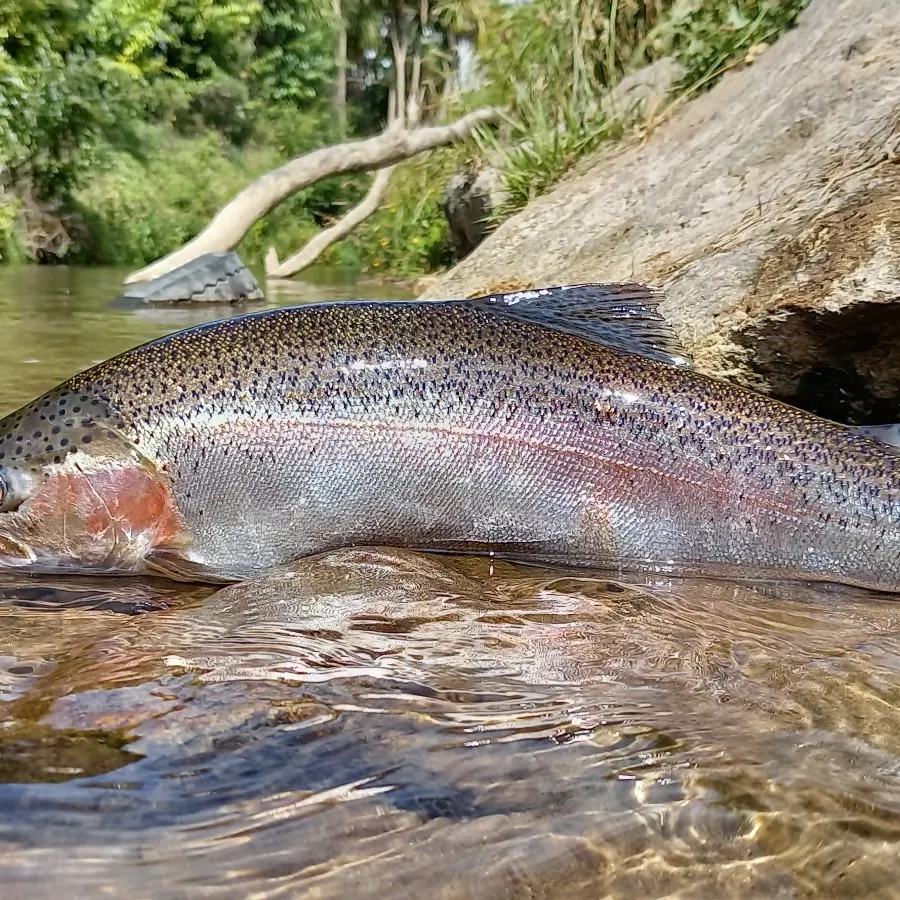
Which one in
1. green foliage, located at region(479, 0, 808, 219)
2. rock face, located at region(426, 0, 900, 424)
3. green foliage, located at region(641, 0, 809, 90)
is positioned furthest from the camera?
green foliage, located at region(479, 0, 808, 219)

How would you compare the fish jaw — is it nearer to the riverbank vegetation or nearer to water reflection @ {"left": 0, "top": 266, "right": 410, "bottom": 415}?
water reflection @ {"left": 0, "top": 266, "right": 410, "bottom": 415}

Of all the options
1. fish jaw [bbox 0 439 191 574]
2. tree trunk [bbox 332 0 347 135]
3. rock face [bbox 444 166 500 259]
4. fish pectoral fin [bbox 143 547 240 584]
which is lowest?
fish pectoral fin [bbox 143 547 240 584]

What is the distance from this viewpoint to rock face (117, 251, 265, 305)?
9.73 meters

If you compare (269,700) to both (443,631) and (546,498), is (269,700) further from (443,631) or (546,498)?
(546,498)

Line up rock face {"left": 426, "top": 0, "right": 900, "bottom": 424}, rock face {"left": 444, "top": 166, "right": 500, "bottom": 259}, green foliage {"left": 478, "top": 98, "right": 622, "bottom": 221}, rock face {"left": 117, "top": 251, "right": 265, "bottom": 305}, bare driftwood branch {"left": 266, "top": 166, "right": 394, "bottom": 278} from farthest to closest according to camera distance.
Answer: bare driftwood branch {"left": 266, "top": 166, "right": 394, "bottom": 278}
rock face {"left": 117, "top": 251, "right": 265, "bottom": 305}
rock face {"left": 444, "top": 166, "right": 500, "bottom": 259}
green foliage {"left": 478, "top": 98, "right": 622, "bottom": 221}
rock face {"left": 426, "top": 0, "right": 900, "bottom": 424}

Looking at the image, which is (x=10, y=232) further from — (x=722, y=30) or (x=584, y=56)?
(x=722, y=30)

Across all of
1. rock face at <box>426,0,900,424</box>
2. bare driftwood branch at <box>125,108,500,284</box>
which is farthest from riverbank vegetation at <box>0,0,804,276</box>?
rock face at <box>426,0,900,424</box>

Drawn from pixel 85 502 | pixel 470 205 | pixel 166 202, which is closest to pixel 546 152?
pixel 470 205

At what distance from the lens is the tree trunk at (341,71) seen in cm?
3203

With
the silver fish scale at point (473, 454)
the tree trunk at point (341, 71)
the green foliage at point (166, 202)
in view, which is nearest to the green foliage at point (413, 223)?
the green foliage at point (166, 202)

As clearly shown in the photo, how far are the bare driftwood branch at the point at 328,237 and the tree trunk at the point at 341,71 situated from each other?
54.6 ft

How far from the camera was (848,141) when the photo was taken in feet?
14.3

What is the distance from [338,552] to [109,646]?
851 millimetres

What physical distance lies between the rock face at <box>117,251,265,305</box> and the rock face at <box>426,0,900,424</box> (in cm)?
447
